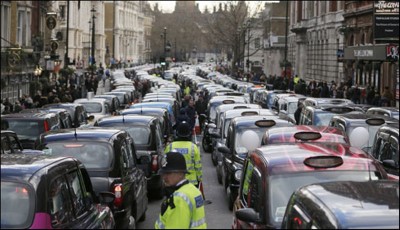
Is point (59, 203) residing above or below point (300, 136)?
below

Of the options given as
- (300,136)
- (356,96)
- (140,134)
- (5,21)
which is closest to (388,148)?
(300,136)

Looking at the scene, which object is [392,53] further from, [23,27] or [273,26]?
[273,26]

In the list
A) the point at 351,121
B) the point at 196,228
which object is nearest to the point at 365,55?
the point at 351,121

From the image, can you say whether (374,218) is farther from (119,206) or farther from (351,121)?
(351,121)

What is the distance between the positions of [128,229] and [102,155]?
4.19 feet

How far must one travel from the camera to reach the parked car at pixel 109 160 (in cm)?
1182

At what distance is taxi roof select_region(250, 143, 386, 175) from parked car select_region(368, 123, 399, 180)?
2.66 m

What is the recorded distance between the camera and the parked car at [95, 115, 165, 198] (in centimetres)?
1606

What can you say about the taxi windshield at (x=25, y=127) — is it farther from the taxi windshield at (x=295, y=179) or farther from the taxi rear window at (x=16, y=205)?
the taxi rear window at (x=16, y=205)

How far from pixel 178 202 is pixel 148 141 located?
9787 millimetres

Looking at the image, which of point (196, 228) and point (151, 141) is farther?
point (151, 141)

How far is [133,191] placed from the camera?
12.5m

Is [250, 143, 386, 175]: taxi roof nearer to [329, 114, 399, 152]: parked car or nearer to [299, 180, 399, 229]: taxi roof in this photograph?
[299, 180, 399, 229]: taxi roof

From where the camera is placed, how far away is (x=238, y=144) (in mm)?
16484
